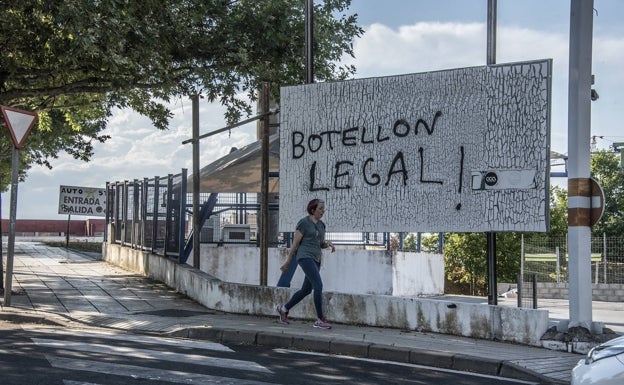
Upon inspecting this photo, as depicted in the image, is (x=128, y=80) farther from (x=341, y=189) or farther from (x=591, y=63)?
(x=591, y=63)

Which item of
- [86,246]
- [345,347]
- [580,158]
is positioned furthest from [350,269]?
[86,246]

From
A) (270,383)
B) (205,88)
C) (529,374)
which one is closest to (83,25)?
(205,88)

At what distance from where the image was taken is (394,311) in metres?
9.90

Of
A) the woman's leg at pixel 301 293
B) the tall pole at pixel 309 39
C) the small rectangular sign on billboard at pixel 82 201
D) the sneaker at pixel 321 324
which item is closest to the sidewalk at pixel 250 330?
the sneaker at pixel 321 324

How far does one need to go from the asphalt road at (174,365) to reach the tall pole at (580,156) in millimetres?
2017

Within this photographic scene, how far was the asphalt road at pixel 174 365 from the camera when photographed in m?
6.39

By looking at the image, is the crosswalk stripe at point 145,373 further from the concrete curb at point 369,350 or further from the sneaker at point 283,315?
the sneaker at point 283,315

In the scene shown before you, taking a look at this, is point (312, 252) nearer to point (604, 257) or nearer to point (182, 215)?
point (182, 215)

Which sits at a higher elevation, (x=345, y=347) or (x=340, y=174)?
(x=340, y=174)

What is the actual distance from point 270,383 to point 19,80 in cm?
1022

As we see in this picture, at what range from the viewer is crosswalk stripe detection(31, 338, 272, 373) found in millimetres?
7207

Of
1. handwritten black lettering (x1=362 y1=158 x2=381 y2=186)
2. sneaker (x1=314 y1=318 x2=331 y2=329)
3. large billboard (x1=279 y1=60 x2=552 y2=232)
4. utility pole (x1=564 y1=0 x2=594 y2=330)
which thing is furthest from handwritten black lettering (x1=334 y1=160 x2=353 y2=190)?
utility pole (x1=564 y1=0 x2=594 y2=330)

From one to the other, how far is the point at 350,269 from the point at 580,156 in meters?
9.44

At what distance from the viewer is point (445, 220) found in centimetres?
1029
